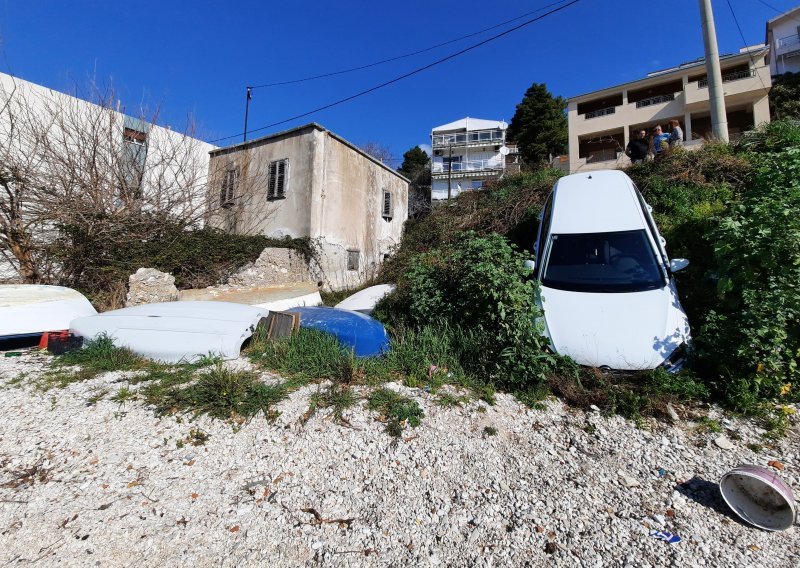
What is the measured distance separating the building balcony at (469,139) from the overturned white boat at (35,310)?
1358 inches

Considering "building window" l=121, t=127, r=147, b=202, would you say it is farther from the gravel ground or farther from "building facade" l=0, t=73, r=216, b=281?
the gravel ground

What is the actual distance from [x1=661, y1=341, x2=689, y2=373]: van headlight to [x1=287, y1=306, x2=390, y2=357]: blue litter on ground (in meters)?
3.41

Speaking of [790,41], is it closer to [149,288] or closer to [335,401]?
[335,401]

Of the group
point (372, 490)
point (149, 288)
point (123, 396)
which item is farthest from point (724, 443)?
point (149, 288)

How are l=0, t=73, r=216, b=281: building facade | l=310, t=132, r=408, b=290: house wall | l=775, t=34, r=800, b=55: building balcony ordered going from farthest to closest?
l=775, t=34, r=800, b=55: building balcony → l=310, t=132, r=408, b=290: house wall → l=0, t=73, r=216, b=281: building facade

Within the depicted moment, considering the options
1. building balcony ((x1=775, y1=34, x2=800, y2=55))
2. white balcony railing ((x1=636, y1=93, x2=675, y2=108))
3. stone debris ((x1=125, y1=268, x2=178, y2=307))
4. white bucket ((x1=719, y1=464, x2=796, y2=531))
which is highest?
building balcony ((x1=775, y1=34, x2=800, y2=55))

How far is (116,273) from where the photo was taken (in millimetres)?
7934

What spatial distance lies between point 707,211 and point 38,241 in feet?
50.4

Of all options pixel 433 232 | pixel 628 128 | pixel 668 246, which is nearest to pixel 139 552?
pixel 668 246

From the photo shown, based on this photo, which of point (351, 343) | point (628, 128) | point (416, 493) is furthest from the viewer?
point (628, 128)

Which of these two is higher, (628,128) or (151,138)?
(628,128)

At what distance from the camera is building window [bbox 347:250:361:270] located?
12.9m

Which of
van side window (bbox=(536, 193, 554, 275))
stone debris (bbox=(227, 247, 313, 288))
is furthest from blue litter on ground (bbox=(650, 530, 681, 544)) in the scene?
stone debris (bbox=(227, 247, 313, 288))

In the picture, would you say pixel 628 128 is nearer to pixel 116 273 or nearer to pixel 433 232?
pixel 433 232
